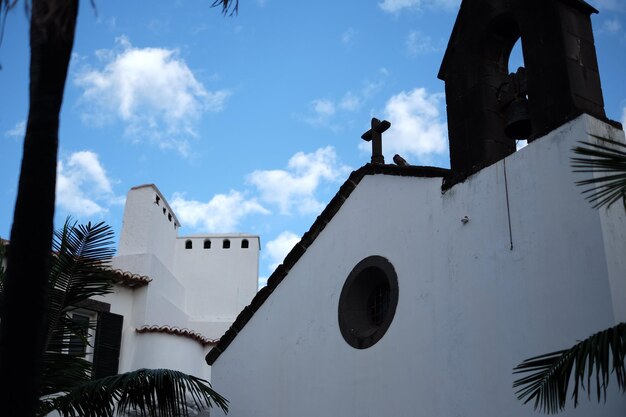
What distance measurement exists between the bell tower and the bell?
1 cm

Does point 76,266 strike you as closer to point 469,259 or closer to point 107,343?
point 469,259

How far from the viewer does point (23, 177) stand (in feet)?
14.6

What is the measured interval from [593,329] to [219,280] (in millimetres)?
16465

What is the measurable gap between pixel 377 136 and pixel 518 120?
286cm

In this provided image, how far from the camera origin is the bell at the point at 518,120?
8594 millimetres

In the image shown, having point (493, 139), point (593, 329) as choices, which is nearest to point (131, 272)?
point (493, 139)

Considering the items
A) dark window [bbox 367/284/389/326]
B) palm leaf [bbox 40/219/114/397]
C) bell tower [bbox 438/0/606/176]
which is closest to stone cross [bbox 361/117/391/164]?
bell tower [bbox 438/0/606/176]

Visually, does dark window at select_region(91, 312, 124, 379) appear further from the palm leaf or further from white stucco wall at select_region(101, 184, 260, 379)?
the palm leaf

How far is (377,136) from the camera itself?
11125 mm

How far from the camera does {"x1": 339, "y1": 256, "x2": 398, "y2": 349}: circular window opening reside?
9891 millimetres

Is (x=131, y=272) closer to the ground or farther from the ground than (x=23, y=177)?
farther from the ground

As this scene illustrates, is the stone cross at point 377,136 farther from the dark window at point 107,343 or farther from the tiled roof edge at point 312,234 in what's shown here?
the dark window at point 107,343

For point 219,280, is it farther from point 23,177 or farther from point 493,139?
point 23,177

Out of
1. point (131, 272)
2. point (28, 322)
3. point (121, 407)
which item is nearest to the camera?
point (28, 322)
